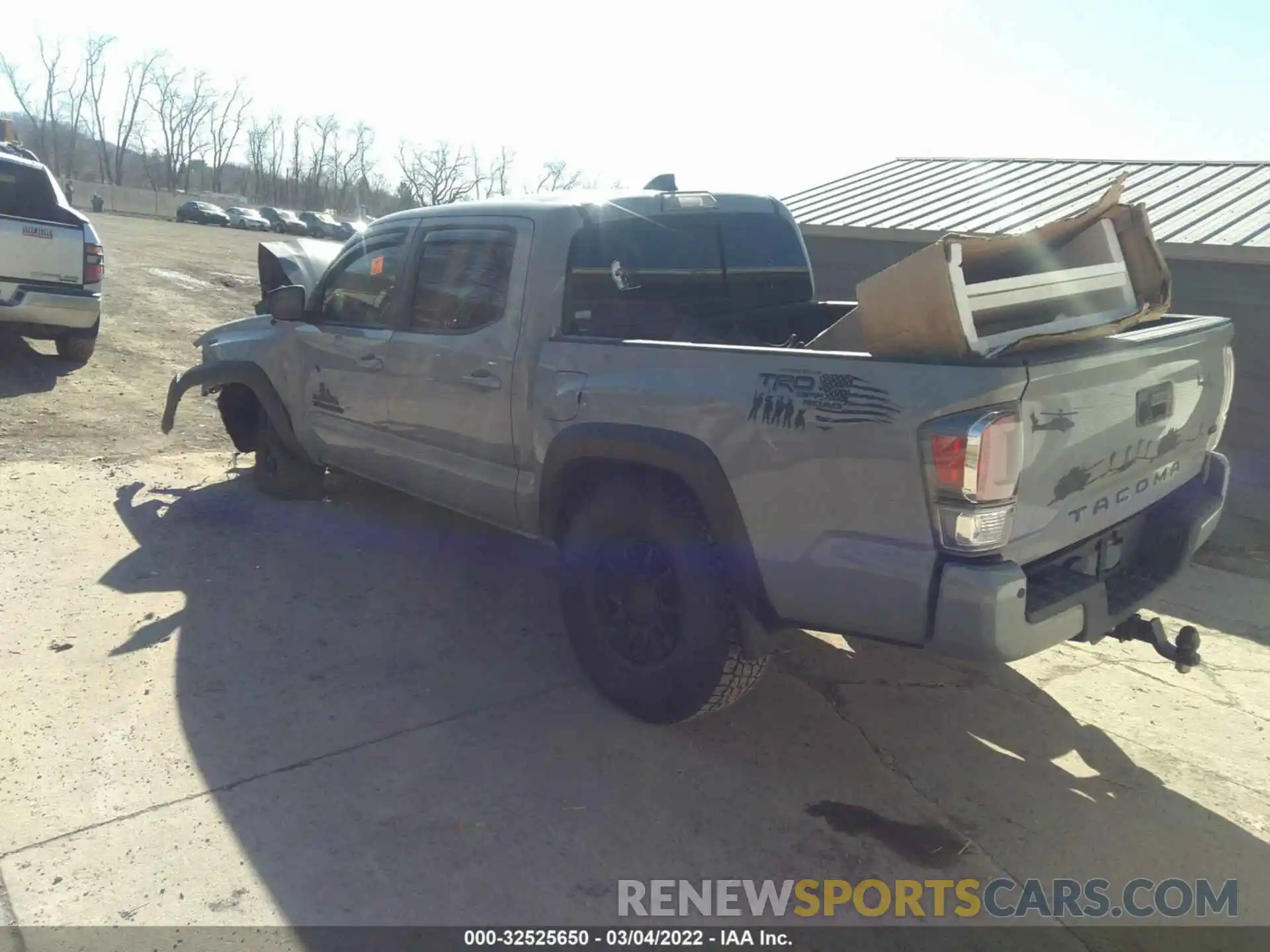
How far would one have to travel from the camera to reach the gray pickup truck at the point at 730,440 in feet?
8.84

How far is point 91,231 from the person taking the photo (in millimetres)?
8539

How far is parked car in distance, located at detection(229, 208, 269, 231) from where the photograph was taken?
59125 mm

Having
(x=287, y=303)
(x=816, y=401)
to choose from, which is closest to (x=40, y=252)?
(x=287, y=303)

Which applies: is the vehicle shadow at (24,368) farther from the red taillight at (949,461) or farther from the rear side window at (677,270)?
the red taillight at (949,461)

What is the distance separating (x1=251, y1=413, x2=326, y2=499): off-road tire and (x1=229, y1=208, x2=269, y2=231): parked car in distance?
189 ft

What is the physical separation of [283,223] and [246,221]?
303 cm

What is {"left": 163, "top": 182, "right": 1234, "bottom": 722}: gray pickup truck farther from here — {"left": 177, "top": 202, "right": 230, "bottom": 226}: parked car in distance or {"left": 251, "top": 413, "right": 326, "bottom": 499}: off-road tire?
{"left": 177, "top": 202, "right": 230, "bottom": 226}: parked car in distance

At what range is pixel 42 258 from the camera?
8.20m

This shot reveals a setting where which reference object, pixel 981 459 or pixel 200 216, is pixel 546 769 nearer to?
pixel 981 459

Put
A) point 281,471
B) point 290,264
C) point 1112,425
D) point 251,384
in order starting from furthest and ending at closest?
1. point 290,264
2. point 281,471
3. point 251,384
4. point 1112,425

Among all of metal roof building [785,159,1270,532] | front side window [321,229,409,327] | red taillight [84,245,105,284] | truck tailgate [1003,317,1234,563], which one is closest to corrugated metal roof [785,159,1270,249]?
metal roof building [785,159,1270,532]

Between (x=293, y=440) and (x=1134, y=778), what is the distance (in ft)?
15.2

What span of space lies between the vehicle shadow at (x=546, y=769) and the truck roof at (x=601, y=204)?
1898mm

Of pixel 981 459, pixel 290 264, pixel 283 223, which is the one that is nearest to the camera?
pixel 981 459
